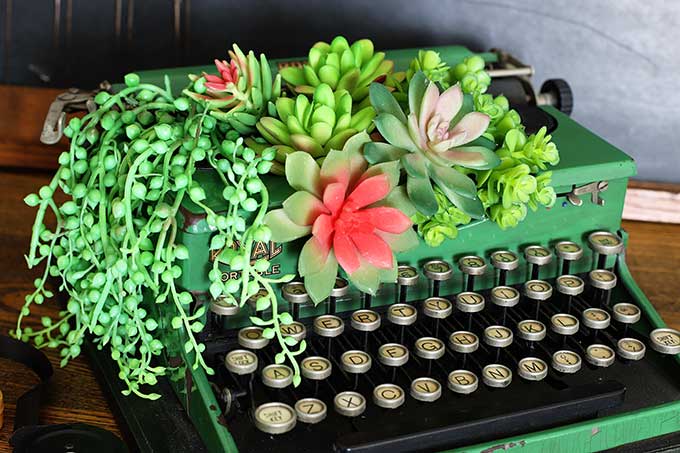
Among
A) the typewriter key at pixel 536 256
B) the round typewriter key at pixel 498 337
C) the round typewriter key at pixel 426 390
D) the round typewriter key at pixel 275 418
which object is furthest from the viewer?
the typewriter key at pixel 536 256

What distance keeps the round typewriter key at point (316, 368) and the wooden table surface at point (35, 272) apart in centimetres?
34

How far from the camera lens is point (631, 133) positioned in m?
2.63

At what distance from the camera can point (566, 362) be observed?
1770 millimetres

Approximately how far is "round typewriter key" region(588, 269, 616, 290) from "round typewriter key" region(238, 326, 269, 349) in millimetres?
591

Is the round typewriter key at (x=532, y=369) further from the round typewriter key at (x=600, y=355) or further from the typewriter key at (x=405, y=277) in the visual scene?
the typewriter key at (x=405, y=277)

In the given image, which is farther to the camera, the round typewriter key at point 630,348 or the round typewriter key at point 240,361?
the round typewriter key at point 630,348

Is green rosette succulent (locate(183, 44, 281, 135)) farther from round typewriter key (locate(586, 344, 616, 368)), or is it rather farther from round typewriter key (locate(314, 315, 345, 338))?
round typewriter key (locate(586, 344, 616, 368))

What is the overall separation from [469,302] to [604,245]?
11.0 inches

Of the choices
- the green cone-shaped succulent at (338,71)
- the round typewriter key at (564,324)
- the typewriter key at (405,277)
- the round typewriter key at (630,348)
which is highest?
the green cone-shaped succulent at (338,71)

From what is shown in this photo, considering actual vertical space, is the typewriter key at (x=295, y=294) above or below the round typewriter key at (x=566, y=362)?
above

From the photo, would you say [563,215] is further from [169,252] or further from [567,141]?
[169,252]

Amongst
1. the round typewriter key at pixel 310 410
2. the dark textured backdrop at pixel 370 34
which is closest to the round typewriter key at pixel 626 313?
the round typewriter key at pixel 310 410

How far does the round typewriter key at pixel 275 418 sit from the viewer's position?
62.2 inches

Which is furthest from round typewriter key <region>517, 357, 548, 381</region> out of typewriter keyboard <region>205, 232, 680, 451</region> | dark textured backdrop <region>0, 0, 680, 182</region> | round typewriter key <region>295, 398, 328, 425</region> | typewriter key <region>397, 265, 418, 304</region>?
dark textured backdrop <region>0, 0, 680, 182</region>
